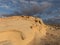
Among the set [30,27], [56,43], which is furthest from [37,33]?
[56,43]

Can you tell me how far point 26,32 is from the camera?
2.30 m

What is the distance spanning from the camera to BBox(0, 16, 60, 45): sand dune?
7.32ft

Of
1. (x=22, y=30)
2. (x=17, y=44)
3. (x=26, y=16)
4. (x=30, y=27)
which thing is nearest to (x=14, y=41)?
(x=17, y=44)

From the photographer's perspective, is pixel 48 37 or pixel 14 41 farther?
pixel 48 37

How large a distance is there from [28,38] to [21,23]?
35 cm

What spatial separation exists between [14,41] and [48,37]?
0.55 metres

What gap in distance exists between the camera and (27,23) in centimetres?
253

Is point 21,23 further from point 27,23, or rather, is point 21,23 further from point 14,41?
point 14,41

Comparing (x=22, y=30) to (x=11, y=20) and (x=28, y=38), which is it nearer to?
(x=28, y=38)

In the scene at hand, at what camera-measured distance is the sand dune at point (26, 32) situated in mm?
2230

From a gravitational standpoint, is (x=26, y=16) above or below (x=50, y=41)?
above

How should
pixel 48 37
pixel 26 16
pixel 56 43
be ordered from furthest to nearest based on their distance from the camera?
pixel 26 16 < pixel 48 37 < pixel 56 43

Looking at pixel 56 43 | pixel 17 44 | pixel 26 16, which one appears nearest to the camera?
pixel 17 44

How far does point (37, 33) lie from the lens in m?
2.45
